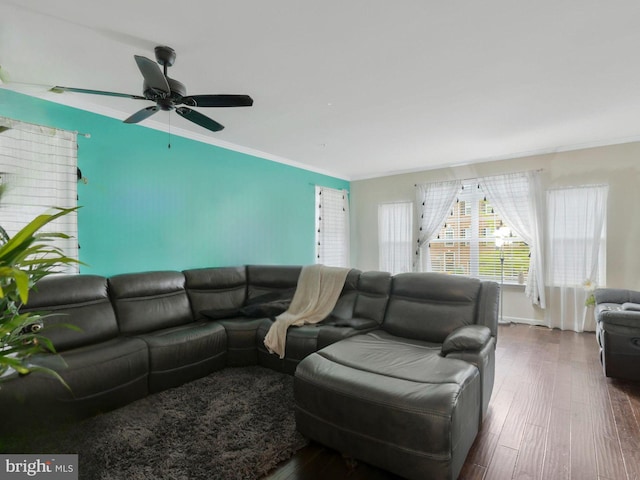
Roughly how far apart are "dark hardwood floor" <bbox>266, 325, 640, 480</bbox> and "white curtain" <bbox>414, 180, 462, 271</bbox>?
100 inches

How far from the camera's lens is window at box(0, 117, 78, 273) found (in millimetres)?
2465

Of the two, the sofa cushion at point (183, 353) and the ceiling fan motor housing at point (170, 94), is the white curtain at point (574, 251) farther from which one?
the ceiling fan motor housing at point (170, 94)

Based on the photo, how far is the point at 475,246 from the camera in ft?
16.9

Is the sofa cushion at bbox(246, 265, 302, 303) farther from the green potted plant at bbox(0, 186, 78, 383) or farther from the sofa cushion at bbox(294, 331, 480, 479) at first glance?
the green potted plant at bbox(0, 186, 78, 383)

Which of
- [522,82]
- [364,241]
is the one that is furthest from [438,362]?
[364,241]

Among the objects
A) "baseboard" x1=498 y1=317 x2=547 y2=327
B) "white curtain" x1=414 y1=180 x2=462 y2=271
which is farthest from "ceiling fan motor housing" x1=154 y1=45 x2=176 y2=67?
"baseboard" x1=498 y1=317 x2=547 y2=327

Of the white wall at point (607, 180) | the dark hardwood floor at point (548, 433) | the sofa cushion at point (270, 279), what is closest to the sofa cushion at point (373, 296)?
the sofa cushion at point (270, 279)

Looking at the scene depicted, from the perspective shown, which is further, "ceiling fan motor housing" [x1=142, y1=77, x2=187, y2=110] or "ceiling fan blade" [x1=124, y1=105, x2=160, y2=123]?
"ceiling fan blade" [x1=124, y1=105, x2=160, y2=123]

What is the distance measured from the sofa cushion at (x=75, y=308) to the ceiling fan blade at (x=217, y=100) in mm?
1818

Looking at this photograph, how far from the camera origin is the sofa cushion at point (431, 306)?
2527 millimetres

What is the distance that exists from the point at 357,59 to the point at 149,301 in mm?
2824

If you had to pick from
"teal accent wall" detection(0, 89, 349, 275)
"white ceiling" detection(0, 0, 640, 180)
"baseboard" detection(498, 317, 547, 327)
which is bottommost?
"baseboard" detection(498, 317, 547, 327)

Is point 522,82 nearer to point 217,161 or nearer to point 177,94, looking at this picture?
point 177,94

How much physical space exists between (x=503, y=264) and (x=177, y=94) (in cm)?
500
